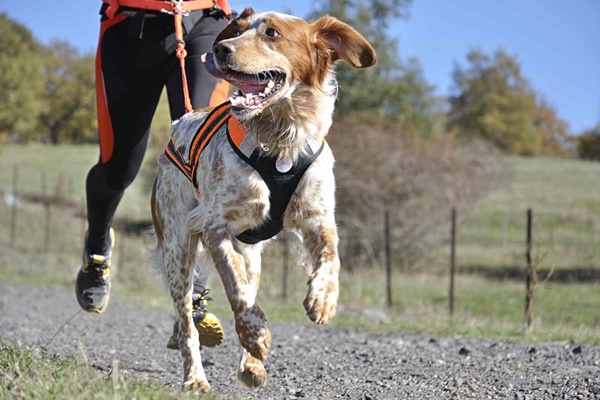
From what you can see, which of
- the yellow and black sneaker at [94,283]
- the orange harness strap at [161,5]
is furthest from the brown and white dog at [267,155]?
the yellow and black sneaker at [94,283]

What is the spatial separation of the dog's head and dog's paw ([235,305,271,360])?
895mm

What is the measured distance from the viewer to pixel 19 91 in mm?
41125

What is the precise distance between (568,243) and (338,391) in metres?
19.6

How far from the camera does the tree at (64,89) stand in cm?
3578

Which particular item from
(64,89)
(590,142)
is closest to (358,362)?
Result: (590,142)

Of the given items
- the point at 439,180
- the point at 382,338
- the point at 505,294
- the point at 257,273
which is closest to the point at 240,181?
the point at 257,273

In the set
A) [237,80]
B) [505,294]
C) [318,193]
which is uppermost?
[237,80]

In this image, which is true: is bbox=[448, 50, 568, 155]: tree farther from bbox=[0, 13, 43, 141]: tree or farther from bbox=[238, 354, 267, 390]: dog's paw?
bbox=[238, 354, 267, 390]: dog's paw

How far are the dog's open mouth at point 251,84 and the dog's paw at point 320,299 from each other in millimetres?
843

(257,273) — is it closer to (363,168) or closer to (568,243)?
(363,168)

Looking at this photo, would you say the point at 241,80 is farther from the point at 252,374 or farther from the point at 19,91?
the point at 19,91

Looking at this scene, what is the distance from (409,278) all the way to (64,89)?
2935 centimetres

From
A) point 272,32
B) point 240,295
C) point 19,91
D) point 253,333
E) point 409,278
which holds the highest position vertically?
point 19,91

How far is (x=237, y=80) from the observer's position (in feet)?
11.4
